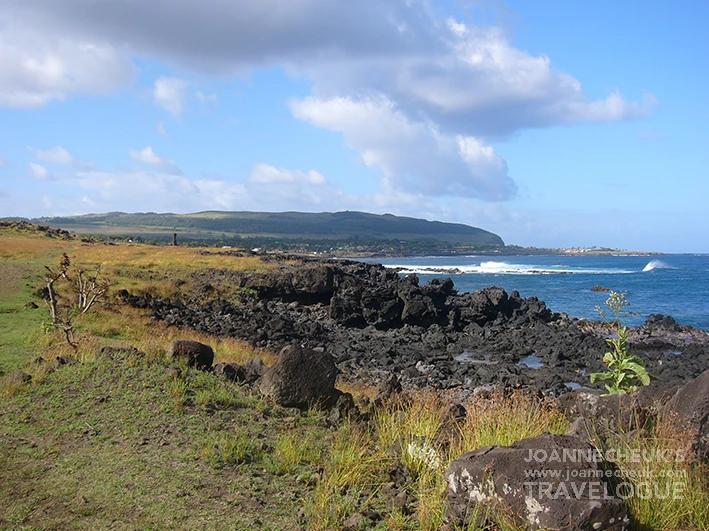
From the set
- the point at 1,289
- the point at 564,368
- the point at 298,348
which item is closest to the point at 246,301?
the point at 1,289

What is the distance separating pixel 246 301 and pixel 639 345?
23.0m

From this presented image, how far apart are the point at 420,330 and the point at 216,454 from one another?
2674cm

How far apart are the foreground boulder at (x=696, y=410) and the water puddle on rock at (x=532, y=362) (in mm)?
19065

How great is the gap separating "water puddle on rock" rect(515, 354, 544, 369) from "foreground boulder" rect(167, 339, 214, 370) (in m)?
17.9

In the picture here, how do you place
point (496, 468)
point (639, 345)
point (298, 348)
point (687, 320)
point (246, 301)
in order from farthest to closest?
point (687, 320), point (246, 301), point (639, 345), point (298, 348), point (496, 468)

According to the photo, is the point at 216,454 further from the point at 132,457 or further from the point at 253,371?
the point at 253,371

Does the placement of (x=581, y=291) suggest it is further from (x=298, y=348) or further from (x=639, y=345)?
(x=298, y=348)

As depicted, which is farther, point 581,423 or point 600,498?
point 581,423

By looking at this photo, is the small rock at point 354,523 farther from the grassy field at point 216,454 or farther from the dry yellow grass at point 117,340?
the dry yellow grass at point 117,340

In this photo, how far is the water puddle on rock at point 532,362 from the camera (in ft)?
87.3

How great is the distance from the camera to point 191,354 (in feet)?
36.8

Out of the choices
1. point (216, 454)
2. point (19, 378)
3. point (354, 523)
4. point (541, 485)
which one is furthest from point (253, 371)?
point (541, 485)

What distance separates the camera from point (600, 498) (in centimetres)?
482

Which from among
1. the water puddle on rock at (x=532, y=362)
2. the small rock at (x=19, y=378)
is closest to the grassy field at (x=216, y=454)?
the small rock at (x=19, y=378)
